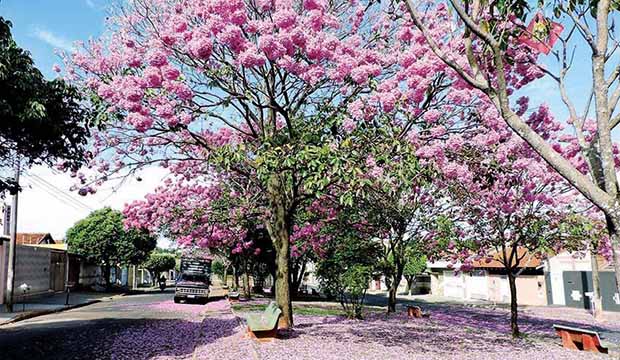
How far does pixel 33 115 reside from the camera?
28.9 ft

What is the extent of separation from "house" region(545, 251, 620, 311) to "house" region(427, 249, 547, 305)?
0.89m

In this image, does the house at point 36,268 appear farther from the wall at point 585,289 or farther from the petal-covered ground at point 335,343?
the wall at point 585,289

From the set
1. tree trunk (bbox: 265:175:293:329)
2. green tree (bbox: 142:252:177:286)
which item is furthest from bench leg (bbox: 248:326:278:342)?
green tree (bbox: 142:252:177:286)

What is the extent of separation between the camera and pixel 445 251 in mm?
16906

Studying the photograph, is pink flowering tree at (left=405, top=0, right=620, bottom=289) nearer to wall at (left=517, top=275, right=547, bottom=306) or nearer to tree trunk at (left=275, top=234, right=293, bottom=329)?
tree trunk at (left=275, top=234, right=293, bottom=329)

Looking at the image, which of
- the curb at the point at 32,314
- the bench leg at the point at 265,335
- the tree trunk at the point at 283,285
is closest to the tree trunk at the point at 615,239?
the bench leg at the point at 265,335

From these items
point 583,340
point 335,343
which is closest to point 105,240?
point 335,343

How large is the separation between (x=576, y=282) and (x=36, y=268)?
34.1 m

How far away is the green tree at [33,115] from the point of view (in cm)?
880

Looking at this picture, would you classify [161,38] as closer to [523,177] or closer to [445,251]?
[523,177]

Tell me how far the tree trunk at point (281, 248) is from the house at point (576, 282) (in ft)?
73.5

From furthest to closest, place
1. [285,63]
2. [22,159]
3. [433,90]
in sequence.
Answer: [22,159] → [433,90] → [285,63]

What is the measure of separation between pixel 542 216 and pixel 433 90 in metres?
5.14

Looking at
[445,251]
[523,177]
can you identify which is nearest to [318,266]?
[445,251]
